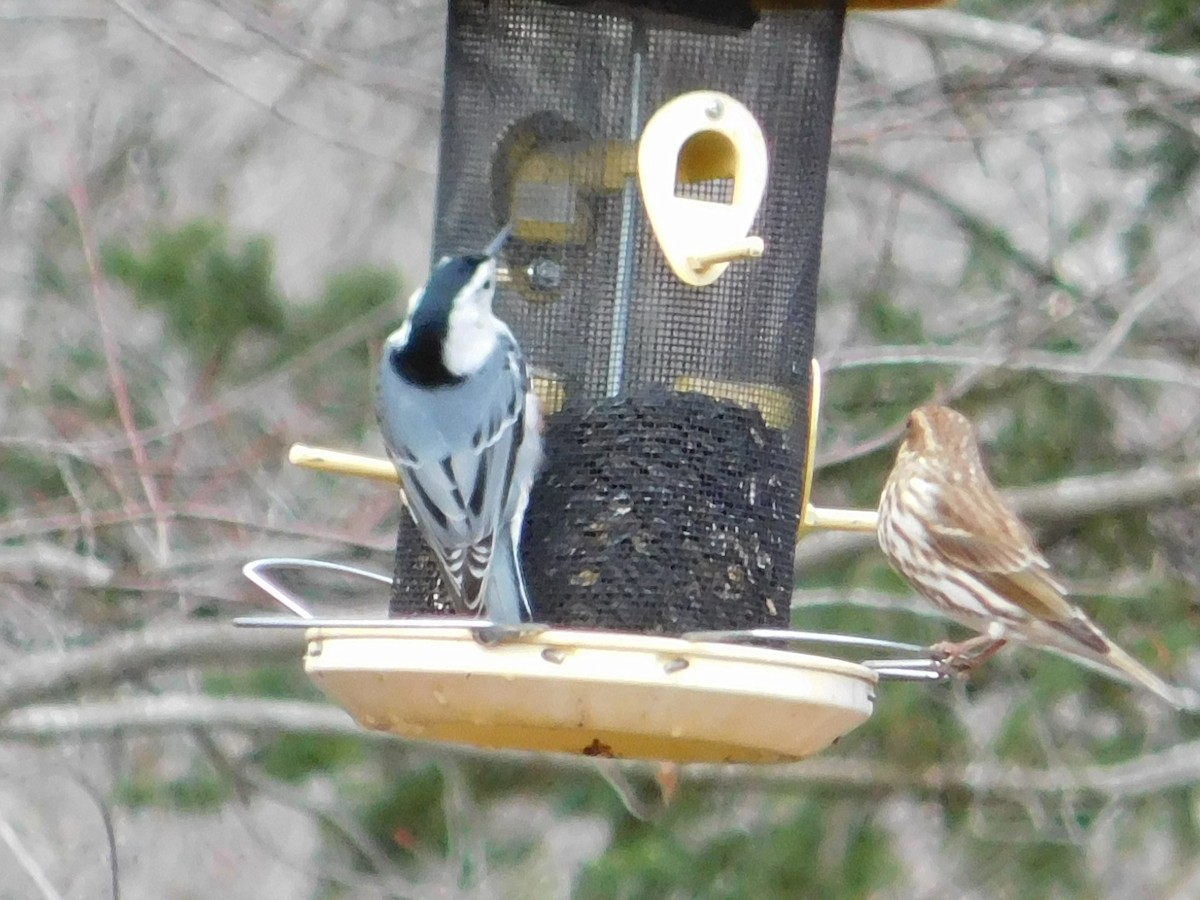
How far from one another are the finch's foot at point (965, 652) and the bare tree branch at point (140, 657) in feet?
7.94

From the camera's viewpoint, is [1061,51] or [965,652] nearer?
[965,652]

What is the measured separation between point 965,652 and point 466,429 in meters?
1.69

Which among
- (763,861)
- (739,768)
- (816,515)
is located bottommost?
(763,861)

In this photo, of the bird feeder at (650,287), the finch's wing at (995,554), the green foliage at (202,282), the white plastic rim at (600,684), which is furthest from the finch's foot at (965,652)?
the green foliage at (202,282)

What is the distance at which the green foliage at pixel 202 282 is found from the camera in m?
8.36

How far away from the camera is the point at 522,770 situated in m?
9.02

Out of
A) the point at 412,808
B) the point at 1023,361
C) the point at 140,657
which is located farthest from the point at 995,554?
the point at 412,808

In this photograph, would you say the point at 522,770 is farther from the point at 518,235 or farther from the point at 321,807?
the point at 518,235

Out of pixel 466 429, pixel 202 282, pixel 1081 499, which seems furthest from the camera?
pixel 202 282

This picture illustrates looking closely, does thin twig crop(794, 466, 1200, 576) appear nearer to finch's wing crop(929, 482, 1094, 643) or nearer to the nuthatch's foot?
finch's wing crop(929, 482, 1094, 643)

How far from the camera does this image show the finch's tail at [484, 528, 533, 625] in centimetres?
459

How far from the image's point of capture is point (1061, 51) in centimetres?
812

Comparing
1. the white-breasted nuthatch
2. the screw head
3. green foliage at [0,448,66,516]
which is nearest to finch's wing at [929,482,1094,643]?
the screw head

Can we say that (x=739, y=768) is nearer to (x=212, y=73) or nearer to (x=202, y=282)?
(x=202, y=282)
